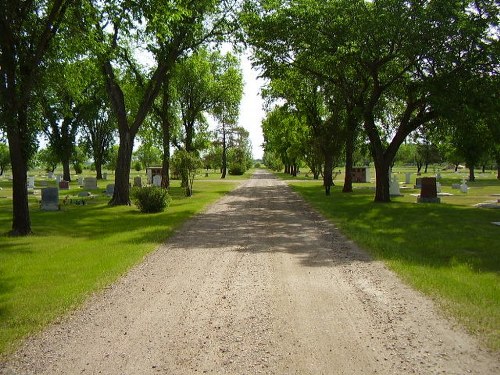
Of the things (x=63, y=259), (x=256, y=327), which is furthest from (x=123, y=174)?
→ (x=256, y=327)

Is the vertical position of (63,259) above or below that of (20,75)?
below

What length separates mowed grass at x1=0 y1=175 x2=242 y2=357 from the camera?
5.88m

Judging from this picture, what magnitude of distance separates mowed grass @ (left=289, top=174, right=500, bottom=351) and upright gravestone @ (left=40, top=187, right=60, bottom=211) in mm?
12105

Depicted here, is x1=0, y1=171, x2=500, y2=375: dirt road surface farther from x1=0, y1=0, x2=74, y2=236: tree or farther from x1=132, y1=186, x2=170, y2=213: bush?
x1=132, y1=186, x2=170, y2=213: bush

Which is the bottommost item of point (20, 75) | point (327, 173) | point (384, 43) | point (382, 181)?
point (382, 181)

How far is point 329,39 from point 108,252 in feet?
51.3

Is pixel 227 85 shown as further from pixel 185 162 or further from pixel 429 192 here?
pixel 429 192

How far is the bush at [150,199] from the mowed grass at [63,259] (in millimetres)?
936

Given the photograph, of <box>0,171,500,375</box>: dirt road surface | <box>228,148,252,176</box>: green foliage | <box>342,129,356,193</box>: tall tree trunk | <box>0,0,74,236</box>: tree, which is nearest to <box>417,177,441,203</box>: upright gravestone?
<box>342,129,356,193</box>: tall tree trunk

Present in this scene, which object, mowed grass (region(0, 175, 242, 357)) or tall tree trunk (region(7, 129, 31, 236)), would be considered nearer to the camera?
mowed grass (region(0, 175, 242, 357))

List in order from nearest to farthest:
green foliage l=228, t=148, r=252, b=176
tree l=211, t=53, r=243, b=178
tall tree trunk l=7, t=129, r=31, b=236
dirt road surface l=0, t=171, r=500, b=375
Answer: dirt road surface l=0, t=171, r=500, b=375 → tall tree trunk l=7, t=129, r=31, b=236 → tree l=211, t=53, r=243, b=178 → green foliage l=228, t=148, r=252, b=176

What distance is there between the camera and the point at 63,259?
9.40m

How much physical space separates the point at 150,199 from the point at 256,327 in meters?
14.3

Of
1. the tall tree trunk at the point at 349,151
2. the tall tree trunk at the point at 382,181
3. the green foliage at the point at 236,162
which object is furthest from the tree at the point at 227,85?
the green foliage at the point at 236,162
